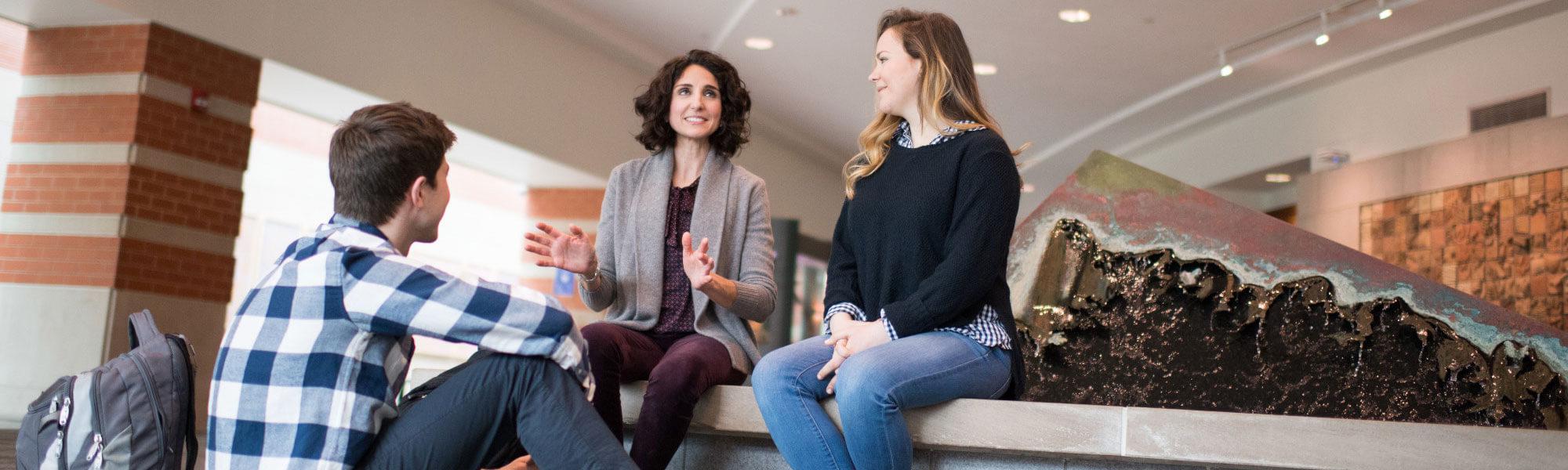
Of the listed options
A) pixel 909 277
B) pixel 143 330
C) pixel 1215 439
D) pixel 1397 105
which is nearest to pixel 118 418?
pixel 143 330

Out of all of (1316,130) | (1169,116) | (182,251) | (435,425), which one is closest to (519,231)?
(182,251)

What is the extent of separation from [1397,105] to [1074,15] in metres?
2.69

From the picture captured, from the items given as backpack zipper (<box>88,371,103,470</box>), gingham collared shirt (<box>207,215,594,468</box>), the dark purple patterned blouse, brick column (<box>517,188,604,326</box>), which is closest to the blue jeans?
the dark purple patterned blouse

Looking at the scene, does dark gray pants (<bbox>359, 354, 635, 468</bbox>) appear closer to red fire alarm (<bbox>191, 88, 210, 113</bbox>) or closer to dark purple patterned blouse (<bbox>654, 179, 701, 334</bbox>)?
dark purple patterned blouse (<bbox>654, 179, 701, 334</bbox>)

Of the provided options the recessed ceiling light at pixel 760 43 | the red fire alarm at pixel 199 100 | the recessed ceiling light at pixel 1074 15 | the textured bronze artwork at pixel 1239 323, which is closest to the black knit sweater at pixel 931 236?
the textured bronze artwork at pixel 1239 323

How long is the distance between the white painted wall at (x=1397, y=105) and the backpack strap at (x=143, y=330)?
7721 mm

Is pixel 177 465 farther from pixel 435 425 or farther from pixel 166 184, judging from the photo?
pixel 166 184

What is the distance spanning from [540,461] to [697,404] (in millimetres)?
796

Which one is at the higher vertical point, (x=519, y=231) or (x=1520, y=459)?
(x=519, y=231)

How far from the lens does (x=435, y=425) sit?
179cm

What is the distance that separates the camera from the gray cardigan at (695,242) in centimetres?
274

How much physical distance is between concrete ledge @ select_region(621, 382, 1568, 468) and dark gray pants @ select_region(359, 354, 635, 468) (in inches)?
27.7

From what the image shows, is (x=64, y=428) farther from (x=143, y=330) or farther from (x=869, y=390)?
(x=869, y=390)

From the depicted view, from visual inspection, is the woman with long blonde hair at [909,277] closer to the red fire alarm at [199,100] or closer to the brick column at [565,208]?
the red fire alarm at [199,100]
